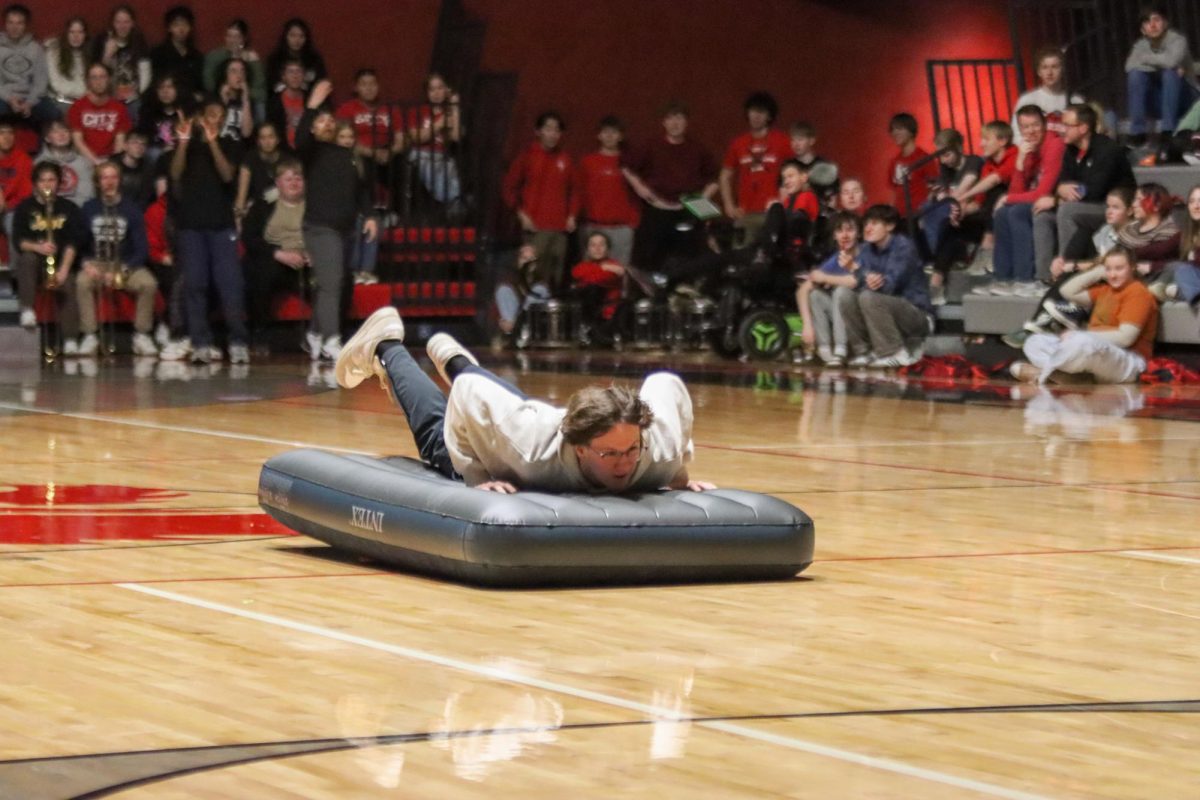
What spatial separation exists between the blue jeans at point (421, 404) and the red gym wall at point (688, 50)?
12.1m

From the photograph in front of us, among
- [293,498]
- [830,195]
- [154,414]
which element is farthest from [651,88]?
[293,498]

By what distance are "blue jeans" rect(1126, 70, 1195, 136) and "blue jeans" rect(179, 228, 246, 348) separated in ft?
23.0

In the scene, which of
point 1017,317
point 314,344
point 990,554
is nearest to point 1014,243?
point 1017,317

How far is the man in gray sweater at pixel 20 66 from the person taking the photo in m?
16.2

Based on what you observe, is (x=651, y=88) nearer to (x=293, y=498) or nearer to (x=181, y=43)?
(x=181, y=43)

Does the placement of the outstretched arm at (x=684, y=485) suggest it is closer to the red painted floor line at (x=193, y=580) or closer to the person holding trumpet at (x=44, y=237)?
the red painted floor line at (x=193, y=580)

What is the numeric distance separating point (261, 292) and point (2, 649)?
40.3ft

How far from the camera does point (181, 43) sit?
1708cm

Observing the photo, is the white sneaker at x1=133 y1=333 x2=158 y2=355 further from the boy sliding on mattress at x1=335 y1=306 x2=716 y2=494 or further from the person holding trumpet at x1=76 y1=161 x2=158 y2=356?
the boy sliding on mattress at x1=335 y1=306 x2=716 y2=494

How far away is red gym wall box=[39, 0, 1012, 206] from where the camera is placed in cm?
1925

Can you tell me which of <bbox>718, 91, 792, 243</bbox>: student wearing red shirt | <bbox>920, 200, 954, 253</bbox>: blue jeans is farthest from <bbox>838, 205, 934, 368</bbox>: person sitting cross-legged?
<bbox>718, 91, 792, 243</bbox>: student wearing red shirt

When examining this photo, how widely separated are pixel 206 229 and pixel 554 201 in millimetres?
3693

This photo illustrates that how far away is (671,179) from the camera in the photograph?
18125 mm

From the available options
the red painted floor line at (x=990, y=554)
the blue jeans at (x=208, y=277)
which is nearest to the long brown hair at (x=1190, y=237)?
the blue jeans at (x=208, y=277)
